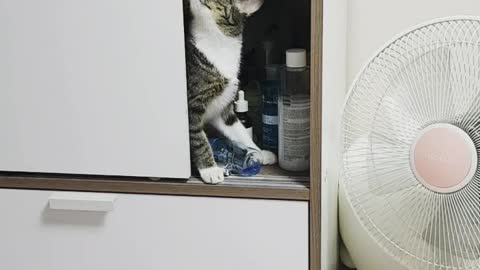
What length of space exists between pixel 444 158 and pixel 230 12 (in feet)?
1.25

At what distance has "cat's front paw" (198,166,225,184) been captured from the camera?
985mm

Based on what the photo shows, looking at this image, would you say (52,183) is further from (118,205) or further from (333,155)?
(333,155)

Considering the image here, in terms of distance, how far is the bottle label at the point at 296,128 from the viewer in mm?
1008

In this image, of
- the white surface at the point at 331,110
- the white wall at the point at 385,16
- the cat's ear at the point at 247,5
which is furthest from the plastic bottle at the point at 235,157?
the white wall at the point at 385,16

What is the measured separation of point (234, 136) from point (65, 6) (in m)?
0.33

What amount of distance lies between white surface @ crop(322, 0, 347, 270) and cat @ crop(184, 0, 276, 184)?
0.12 metres

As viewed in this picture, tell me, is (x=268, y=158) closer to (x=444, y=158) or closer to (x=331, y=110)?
(x=331, y=110)

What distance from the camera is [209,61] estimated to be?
1.00m

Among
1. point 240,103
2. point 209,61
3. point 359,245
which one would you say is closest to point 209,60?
point 209,61

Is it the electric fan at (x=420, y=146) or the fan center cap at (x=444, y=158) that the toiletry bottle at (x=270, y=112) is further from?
the fan center cap at (x=444, y=158)

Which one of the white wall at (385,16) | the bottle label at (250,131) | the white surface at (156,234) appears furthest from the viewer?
the white wall at (385,16)

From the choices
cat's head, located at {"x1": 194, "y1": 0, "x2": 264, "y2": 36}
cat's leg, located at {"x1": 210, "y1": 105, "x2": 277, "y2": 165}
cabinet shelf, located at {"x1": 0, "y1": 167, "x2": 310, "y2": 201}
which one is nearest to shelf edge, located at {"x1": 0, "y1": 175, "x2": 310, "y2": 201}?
cabinet shelf, located at {"x1": 0, "y1": 167, "x2": 310, "y2": 201}

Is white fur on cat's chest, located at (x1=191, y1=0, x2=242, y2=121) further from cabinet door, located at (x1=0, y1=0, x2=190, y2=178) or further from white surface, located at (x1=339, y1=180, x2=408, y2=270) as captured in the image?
white surface, located at (x1=339, y1=180, x2=408, y2=270)

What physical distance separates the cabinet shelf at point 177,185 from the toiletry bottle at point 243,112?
3.7 inches
